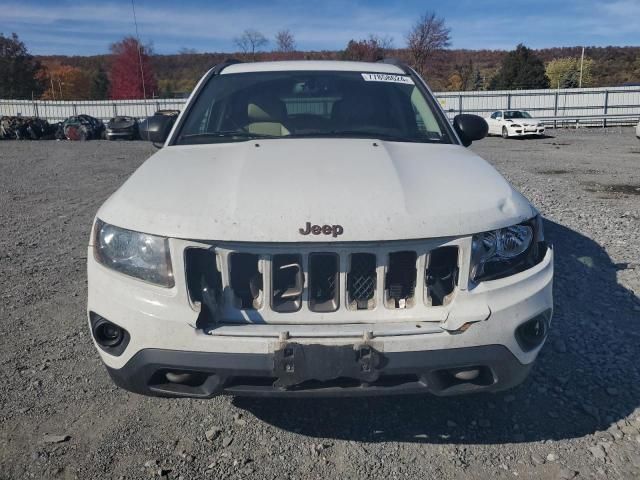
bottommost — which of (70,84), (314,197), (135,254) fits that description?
(135,254)

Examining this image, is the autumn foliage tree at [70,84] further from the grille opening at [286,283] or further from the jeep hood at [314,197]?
A: the grille opening at [286,283]

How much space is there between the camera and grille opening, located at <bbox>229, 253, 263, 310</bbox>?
220 centimetres

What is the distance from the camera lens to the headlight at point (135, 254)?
220 centimetres

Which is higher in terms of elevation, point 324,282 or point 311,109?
point 311,109

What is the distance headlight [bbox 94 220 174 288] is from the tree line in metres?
29.1

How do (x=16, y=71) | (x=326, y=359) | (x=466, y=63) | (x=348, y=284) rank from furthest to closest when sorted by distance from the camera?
(x=466, y=63) < (x=16, y=71) < (x=348, y=284) < (x=326, y=359)

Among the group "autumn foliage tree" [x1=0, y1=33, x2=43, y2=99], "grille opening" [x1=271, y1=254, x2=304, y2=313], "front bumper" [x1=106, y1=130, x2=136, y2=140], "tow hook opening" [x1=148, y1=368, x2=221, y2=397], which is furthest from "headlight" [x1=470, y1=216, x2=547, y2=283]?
"autumn foliage tree" [x1=0, y1=33, x2=43, y2=99]

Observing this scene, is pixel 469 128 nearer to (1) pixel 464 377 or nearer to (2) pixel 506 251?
(2) pixel 506 251

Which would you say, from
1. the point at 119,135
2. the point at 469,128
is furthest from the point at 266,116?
the point at 119,135

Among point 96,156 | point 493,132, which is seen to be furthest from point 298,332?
point 493,132

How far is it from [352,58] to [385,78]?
48.8 metres

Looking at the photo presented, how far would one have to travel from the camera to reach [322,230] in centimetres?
212

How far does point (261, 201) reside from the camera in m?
2.24

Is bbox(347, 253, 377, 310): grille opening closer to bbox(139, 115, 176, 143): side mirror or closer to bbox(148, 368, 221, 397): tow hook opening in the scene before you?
bbox(148, 368, 221, 397): tow hook opening
